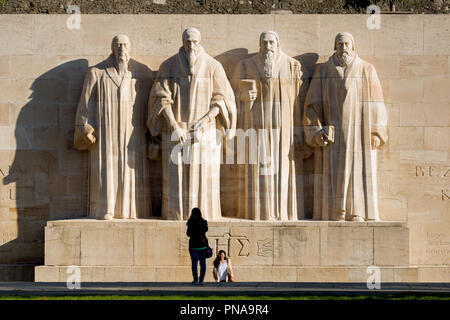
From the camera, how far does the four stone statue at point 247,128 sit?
2208 centimetres

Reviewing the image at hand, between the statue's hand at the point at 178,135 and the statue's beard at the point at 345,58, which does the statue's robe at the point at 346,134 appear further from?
the statue's hand at the point at 178,135

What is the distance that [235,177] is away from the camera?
22516mm

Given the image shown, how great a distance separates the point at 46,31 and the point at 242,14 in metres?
3.64

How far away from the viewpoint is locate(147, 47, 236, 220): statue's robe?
2191cm

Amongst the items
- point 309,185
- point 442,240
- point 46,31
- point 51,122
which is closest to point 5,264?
point 51,122

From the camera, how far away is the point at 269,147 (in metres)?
22.2

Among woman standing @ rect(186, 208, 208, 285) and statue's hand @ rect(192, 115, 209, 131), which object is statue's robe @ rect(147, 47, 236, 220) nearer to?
statue's hand @ rect(192, 115, 209, 131)

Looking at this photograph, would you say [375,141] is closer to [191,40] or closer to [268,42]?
[268,42]

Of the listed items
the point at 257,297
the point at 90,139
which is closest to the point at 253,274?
the point at 90,139

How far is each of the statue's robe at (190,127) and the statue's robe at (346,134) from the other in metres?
1.63

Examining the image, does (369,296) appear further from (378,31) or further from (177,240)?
(378,31)

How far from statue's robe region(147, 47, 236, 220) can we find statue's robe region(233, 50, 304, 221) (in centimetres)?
43

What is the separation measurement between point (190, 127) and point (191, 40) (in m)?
1.54

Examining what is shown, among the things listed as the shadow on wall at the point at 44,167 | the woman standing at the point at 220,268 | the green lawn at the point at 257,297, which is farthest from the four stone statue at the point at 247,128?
the green lawn at the point at 257,297
